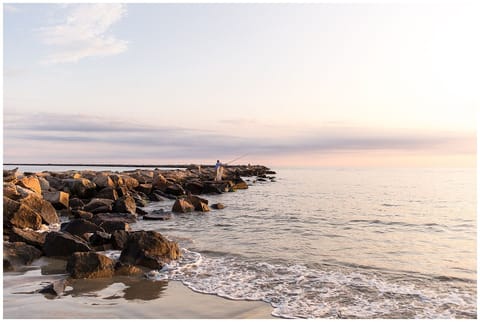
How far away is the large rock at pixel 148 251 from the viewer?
7617 mm

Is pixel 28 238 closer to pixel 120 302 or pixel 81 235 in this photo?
pixel 81 235

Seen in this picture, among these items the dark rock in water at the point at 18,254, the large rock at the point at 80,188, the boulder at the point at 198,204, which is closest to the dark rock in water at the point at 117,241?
the dark rock in water at the point at 18,254

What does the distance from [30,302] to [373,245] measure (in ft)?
25.7

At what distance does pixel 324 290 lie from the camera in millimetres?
6605

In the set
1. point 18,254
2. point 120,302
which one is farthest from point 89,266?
point 18,254

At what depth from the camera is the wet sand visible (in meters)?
5.23

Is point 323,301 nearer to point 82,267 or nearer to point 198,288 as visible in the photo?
point 198,288

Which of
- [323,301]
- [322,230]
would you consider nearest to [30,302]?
[323,301]

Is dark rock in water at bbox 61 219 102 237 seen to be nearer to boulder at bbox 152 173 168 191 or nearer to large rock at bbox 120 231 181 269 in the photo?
large rock at bbox 120 231 181 269

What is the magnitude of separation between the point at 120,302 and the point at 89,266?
1.44 m

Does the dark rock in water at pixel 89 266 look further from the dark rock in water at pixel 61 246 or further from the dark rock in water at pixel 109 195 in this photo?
the dark rock in water at pixel 109 195

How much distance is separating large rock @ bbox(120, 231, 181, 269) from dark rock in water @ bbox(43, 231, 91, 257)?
1093mm

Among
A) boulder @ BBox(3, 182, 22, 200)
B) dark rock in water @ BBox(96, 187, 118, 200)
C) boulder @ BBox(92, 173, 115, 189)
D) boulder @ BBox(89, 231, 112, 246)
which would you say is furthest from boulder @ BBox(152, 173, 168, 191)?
boulder @ BBox(89, 231, 112, 246)

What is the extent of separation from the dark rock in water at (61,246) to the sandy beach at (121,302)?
1.40m
